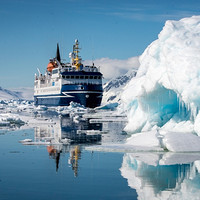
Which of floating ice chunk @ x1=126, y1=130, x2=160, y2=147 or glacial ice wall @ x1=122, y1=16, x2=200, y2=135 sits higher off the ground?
glacial ice wall @ x1=122, y1=16, x2=200, y2=135

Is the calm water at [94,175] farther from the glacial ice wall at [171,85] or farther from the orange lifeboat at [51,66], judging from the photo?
the orange lifeboat at [51,66]

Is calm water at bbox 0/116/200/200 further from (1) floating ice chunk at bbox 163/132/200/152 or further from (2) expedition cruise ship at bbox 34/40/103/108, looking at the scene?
(2) expedition cruise ship at bbox 34/40/103/108

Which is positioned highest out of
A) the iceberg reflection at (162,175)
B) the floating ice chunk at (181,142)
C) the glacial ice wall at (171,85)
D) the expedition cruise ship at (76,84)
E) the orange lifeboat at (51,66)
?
the orange lifeboat at (51,66)

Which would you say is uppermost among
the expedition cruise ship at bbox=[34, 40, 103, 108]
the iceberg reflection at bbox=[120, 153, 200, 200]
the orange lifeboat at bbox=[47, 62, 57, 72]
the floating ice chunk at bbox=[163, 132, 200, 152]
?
the orange lifeboat at bbox=[47, 62, 57, 72]

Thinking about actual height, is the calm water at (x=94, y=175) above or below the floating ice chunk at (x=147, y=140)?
below

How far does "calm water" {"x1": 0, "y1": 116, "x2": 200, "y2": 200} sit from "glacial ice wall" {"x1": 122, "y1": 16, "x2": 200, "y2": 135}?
3.59 m

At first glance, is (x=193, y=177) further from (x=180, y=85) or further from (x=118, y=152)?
(x=180, y=85)

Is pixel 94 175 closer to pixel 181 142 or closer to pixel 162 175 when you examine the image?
pixel 162 175

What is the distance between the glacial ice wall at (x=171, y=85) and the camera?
52.4ft

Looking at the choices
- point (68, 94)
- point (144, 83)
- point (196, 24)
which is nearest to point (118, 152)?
point (144, 83)

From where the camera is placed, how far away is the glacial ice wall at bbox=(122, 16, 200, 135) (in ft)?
52.4

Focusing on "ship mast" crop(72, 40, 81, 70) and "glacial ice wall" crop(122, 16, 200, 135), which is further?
"ship mast" crop(72, 40, 81, 70)

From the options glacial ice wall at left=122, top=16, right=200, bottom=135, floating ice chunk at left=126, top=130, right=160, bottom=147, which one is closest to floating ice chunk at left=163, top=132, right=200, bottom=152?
floating ice chunk at left=126, top=130, right=160, bottom=147

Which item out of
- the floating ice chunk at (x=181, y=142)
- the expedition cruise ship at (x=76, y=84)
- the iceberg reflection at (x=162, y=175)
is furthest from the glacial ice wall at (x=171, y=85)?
the expedition cruise ship at (x=76, y=84)
